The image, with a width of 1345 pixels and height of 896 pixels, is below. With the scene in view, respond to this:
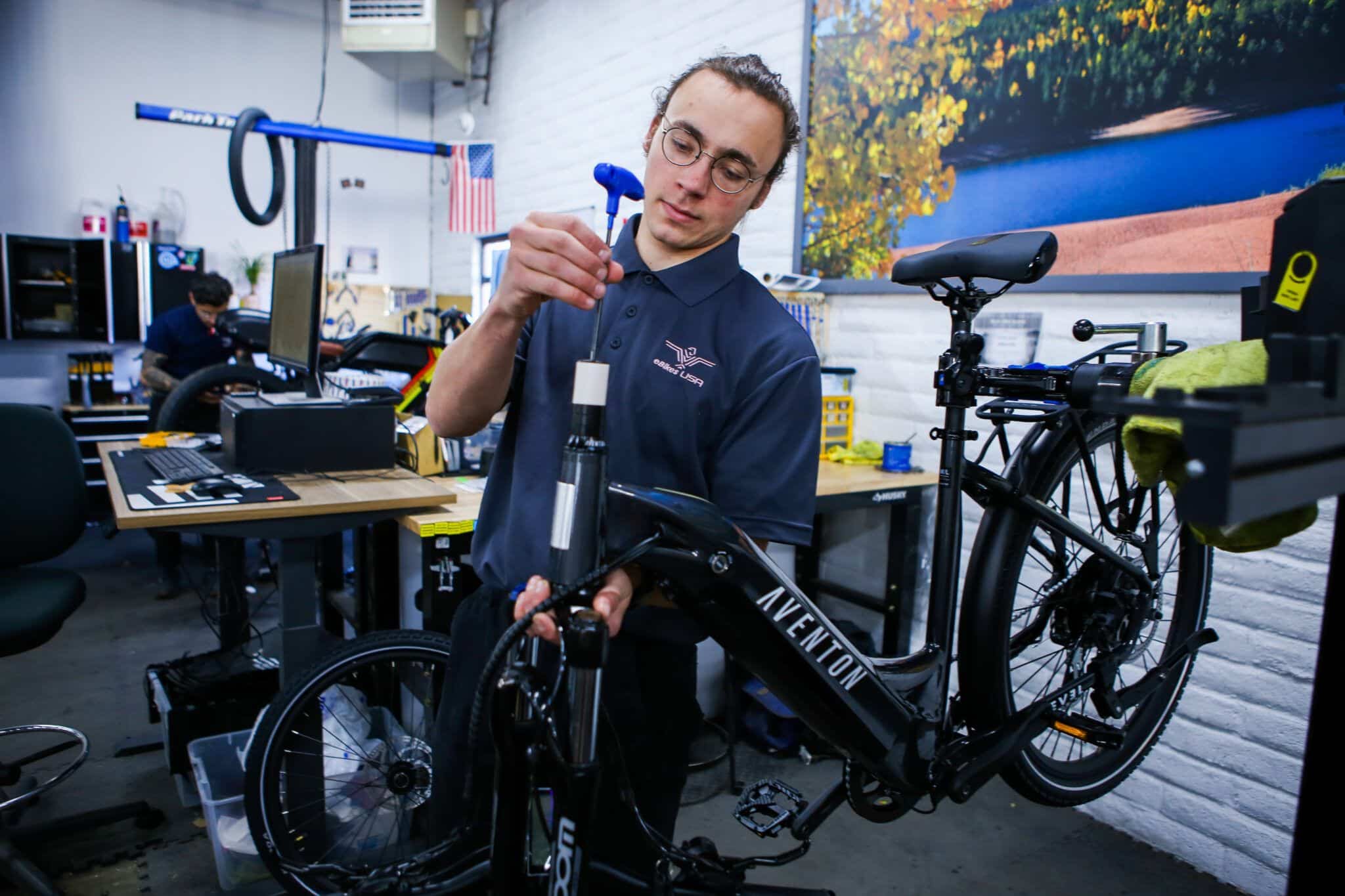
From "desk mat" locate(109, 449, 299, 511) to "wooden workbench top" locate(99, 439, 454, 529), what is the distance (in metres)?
0.02

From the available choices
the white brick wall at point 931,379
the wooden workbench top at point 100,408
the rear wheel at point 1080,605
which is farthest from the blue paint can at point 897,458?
the wooden workbench top at point 100,408

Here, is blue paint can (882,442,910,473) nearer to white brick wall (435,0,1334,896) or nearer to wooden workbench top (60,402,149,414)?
white brick wall (435,0,1334,896)

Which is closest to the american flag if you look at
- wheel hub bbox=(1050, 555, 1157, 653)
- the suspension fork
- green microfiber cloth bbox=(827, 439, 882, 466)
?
green microfiber cloth bbox=(827, 439, 882, 466)

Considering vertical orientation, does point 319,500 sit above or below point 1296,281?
below

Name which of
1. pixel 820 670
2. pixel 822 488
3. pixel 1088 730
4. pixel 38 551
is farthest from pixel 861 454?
pixel 38 551

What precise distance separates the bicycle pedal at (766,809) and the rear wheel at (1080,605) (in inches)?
14.0

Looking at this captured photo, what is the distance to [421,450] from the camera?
2193 mm

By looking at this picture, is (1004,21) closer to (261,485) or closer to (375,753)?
(261,485)

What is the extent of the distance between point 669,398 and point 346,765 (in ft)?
4.38

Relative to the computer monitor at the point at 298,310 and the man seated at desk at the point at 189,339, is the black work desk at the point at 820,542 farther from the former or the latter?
the man seated at desk at the point at 189,339

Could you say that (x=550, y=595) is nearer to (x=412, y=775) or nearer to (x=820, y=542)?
(x=412, y=775)

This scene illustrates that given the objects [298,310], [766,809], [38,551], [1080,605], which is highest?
[298,310]

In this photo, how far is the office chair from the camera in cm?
178

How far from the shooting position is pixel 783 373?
3.43ft
